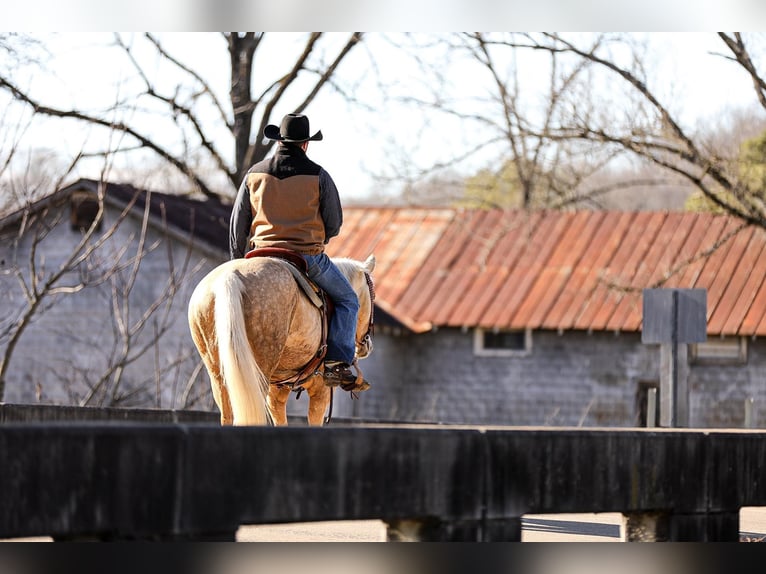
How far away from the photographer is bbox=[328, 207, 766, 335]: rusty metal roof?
94.2 feet

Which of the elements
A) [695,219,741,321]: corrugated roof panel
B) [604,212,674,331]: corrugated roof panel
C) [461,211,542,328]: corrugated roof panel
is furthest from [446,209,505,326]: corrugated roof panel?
[695,219,741,321]: corrugated roof panel

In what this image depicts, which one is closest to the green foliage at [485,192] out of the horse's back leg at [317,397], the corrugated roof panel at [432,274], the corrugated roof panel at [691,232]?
the corrugated roof panel at [432,274]

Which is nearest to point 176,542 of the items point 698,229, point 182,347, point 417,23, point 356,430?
point 356,430

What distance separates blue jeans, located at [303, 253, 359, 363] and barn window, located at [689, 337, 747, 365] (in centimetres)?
1998

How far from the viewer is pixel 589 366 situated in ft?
Result: 96.4

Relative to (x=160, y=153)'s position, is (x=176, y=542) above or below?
below

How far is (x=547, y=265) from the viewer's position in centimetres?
3075

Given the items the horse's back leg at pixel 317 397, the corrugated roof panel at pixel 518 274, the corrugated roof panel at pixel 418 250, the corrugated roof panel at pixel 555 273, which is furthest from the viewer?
the corrugated roof panel at pixel 418 250

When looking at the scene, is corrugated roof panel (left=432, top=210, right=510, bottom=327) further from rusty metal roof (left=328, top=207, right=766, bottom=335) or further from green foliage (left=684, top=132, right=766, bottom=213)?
green foliage (left=684, top=132, right=766, bottom=213)

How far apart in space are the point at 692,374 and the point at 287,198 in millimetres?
20603

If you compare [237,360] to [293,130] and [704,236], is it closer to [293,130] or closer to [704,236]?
[293,130]

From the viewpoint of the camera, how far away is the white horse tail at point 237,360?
806 cm

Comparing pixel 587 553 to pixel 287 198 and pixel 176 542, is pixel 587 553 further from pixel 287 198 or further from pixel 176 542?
pixel 287 198

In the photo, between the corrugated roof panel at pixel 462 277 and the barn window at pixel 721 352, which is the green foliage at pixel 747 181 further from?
the corrugated roof panel at pixel 462 277
